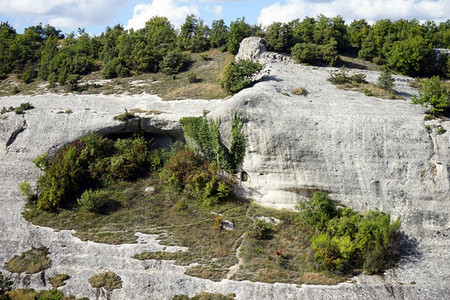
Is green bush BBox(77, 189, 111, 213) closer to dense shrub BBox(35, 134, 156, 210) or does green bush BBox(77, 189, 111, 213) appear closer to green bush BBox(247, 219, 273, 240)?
dense shrub BBox(35, 134, 156, 210)

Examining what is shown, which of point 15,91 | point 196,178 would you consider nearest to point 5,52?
point 15,91

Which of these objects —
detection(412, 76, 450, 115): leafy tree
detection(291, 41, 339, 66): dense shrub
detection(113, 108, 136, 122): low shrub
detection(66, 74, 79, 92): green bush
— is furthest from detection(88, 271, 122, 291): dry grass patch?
detection(291, 41, 339, 66): dense shrub

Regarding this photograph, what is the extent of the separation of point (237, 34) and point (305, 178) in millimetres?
22882

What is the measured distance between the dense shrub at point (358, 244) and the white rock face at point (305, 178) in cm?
108

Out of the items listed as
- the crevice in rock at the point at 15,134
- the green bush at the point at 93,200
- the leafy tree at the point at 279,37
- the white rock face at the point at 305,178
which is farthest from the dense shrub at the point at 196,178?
the leafy tree at the point at 279,37

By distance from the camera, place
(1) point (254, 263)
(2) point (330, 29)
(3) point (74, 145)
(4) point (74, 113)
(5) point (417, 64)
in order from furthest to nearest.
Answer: (2) point (330, 29) → (5) point (417, 64) → (4) point (74, 113) → (3) point (74, 145) → (1) point (254, 263)

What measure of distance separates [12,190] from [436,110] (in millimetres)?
32675

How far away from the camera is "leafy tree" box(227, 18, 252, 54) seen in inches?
1629

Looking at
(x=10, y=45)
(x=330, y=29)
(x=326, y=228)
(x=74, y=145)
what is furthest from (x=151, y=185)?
(x=10, y=45)

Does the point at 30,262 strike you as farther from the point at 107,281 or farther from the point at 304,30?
the point at 304,30

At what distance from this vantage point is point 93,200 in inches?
1020

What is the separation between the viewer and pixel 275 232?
24312 millimetres

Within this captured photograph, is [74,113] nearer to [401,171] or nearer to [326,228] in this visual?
[326,228]

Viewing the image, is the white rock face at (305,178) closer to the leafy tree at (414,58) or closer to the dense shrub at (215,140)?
the dense shrub at (215,140)
